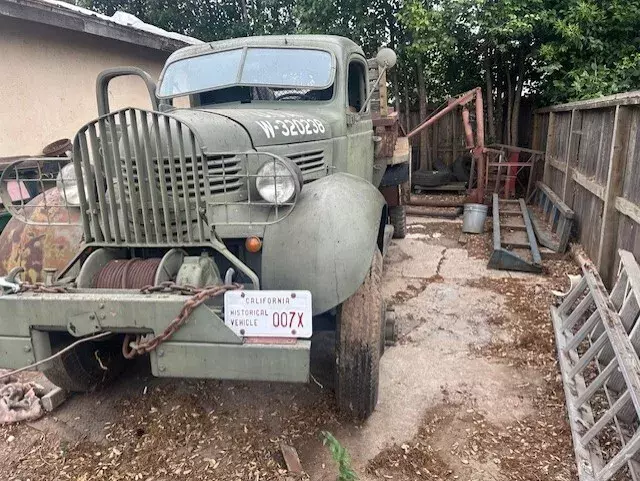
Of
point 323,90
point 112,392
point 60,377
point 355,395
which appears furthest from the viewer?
point 323,90

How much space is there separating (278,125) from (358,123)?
57.1 inches

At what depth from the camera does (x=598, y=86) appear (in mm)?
9000

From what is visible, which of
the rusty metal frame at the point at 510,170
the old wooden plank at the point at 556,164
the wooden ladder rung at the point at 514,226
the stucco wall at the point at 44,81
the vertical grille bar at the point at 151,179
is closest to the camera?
the vertical grille bar at the point at 151,179

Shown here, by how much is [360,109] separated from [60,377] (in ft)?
10.9

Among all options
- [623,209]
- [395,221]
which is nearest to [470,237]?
[395,221]

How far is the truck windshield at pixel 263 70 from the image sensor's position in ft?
13.6

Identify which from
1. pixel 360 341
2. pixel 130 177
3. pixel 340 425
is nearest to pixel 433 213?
pixel 340 425

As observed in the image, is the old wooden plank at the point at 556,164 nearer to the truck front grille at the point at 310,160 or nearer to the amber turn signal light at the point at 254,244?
the truck front grille at the point at 310,160

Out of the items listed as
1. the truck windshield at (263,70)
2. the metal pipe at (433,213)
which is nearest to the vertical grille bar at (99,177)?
the truck windshield at (263,70)

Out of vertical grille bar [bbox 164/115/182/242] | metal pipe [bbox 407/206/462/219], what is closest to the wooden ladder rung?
metal pipe [bbox 407/206/462/219]

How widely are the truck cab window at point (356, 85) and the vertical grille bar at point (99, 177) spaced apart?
2.56 meters

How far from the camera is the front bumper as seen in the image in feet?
8.02

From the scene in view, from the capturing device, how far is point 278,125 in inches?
133

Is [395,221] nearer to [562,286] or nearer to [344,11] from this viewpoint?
[562,286]
